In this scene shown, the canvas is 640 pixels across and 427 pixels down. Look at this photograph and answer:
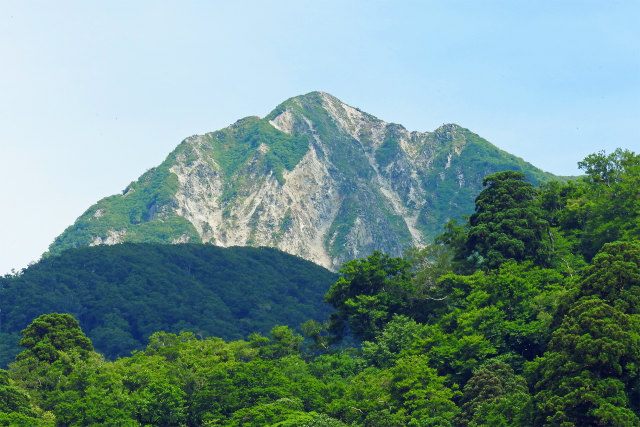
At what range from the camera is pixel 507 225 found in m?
83.7

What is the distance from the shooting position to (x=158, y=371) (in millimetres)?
77188

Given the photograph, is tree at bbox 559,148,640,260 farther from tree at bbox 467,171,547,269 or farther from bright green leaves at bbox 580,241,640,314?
bright green leaves at bbox 580,241,640,314

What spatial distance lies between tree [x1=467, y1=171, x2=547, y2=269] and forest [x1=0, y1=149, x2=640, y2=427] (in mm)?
171

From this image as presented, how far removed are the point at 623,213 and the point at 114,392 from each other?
5204 centimetres

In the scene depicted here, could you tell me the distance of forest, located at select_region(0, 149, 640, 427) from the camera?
52000 millimetres

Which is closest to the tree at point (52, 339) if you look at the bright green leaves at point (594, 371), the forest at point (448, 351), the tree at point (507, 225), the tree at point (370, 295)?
the forest at point (448, 351)

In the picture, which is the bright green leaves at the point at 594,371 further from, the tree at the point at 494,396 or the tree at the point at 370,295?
the tree at the point at 370,295

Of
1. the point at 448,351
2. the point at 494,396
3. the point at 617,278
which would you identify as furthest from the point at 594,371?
the point at 448,351

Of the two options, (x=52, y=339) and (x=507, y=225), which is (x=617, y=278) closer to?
(x=507, y=225)

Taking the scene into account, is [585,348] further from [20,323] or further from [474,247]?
[20,323]

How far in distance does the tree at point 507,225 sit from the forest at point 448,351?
171mm

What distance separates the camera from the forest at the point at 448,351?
52.0 m

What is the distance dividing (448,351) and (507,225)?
66.7 feet

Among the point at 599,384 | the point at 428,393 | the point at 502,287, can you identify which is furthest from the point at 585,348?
the point at 502,287
